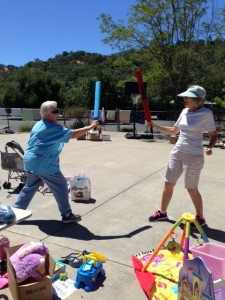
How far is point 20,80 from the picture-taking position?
46000mm

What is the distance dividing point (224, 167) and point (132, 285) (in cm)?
618

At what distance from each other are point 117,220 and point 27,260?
214 centimetres

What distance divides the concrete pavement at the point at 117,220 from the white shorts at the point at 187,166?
69 centimetres

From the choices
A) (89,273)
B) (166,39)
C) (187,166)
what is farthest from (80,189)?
(166,39)

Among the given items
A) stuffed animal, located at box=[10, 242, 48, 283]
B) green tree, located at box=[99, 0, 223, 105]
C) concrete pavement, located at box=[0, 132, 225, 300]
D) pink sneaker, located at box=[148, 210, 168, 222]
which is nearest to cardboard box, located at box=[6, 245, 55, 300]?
stuffed animal, located at box=[10, 242, 48, 283]

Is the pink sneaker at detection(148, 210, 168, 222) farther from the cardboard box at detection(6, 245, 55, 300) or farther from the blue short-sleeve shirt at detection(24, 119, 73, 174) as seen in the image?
the cardboard box at detection(6, 245, 55, 300)

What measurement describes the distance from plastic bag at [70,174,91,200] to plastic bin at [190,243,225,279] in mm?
2821

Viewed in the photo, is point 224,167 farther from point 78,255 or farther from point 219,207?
point 78,255

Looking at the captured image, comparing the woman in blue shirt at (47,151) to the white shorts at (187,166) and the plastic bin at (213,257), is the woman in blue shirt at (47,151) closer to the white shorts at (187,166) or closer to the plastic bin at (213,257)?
the white shorts at (187,166)

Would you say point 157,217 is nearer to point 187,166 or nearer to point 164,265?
point 187,166

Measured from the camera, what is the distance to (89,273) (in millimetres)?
3082

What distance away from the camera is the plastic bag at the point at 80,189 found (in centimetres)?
554

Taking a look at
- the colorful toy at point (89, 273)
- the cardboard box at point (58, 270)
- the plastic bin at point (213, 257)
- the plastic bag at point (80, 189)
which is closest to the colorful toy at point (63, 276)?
the cardboard box at point (58, 270)

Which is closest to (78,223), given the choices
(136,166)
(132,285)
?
(132,285)
